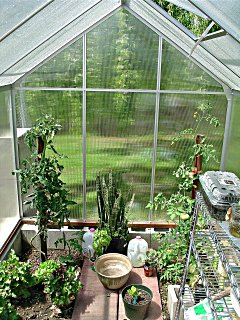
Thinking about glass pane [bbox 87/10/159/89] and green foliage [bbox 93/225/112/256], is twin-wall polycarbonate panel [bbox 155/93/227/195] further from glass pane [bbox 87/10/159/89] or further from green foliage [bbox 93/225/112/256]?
green foliage [bbox 93/225/112/256]

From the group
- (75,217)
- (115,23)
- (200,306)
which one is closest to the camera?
(200,306)

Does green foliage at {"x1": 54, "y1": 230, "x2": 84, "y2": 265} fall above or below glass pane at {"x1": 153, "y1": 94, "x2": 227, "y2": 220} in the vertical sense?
below

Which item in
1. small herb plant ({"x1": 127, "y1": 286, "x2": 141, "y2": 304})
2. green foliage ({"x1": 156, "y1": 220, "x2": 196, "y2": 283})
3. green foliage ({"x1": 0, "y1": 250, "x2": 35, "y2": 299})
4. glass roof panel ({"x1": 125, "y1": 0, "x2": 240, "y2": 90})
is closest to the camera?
green foliage ({"x1": 0, "y1": 250, "x2": 35, "y2": 299})

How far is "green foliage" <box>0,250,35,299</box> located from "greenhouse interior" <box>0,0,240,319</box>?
65 cm

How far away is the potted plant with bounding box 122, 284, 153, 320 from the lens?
3029 millimetres

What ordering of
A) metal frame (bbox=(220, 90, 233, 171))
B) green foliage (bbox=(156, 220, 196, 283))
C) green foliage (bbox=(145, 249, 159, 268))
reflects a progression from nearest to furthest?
green foliage (bbox=(156, 220, 196, 283)) → green foliage (bbox=(145, 249, 159, 268)) → metal frame (bbox=(220, 90, 233, 171))

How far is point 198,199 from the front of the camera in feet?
7.07

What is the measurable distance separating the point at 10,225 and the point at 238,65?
3.17 meters

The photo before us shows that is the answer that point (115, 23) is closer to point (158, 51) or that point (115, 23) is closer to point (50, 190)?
point (158, 51)

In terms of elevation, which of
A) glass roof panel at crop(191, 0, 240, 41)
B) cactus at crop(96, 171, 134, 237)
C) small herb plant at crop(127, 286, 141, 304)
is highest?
glass roof panel at crop(191, 0, 240, 41)

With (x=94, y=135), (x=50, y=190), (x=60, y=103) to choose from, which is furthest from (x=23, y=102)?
(x=50, y=190)

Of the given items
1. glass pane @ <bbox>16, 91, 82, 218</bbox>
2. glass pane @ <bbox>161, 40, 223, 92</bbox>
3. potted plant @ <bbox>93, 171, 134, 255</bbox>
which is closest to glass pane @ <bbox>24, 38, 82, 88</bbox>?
glass pane @ <bbox>16, 91, 82, 218</bbox>

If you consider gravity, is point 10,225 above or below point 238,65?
below

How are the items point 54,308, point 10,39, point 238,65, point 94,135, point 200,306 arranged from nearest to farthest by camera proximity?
1. point 200,306
2. point 10,39
3. point 238,65
4. point 54,308
5. point 94,135
